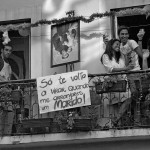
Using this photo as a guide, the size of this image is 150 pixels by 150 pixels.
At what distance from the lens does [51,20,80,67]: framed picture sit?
1611 centimetres

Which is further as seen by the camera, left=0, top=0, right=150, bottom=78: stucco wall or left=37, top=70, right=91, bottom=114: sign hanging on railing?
left=0, top=0, right=150, bottom=78: stucco wall

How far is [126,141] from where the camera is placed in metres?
14.8

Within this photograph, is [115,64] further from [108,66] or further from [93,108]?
[93,108]

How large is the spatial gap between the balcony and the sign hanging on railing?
8.3 inches

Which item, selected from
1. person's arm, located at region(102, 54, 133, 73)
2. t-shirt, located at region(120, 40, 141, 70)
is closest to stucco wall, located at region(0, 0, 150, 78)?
person's arm, located at region(102, 54, 133, 73)

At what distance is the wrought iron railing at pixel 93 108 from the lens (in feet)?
49.0

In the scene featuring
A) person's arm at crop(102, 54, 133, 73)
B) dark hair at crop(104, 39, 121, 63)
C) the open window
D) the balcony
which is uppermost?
the open window

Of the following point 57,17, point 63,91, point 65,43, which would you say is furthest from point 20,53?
point 63,91

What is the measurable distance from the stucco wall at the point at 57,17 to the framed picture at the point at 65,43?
13.0 inches

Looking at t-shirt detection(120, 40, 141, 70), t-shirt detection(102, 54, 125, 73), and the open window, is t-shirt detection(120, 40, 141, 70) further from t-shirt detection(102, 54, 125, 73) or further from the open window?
the open window

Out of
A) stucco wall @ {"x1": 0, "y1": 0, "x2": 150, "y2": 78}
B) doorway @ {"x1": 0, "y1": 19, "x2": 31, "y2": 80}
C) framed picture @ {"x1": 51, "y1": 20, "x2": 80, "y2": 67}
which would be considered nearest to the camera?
framed picture @ {"x1": 51, "y1": 20, "x2": 80, "y2": 67}

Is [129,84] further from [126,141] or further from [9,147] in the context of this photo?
[9,147]

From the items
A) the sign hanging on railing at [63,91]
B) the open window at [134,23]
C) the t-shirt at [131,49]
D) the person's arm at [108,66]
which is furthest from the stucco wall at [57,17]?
the sign hanging on railing at [63,91]

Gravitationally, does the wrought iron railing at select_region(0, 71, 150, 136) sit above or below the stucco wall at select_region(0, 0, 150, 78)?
below
